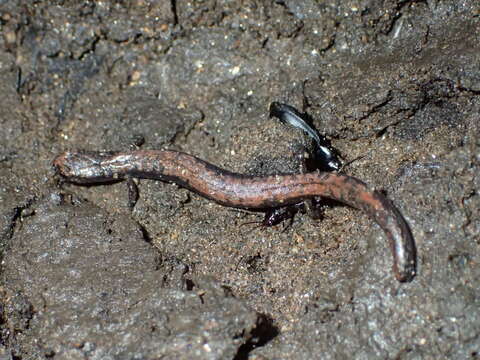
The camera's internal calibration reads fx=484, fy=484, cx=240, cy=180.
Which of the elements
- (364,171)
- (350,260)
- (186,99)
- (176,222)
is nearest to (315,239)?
(350,260)

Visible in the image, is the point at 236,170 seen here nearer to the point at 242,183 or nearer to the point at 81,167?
the point at 242,183

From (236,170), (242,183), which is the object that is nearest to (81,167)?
(236,170)

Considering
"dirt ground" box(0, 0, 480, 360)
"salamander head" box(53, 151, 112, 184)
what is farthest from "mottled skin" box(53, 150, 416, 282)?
"dirt ground" box(0, 0, 480, 360)

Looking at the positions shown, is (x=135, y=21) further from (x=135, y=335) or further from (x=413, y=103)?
(x=135, y=335)

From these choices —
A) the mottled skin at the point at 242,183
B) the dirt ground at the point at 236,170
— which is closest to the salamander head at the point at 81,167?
the mottled skin at the point at 242,183

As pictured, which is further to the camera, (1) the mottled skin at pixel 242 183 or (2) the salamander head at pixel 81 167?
(2) the salamander head at pixel 81 167

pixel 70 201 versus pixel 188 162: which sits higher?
pixel 188 162

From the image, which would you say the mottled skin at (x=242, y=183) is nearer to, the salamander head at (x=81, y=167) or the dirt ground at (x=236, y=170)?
the salamander head at (x=81, y=167)
